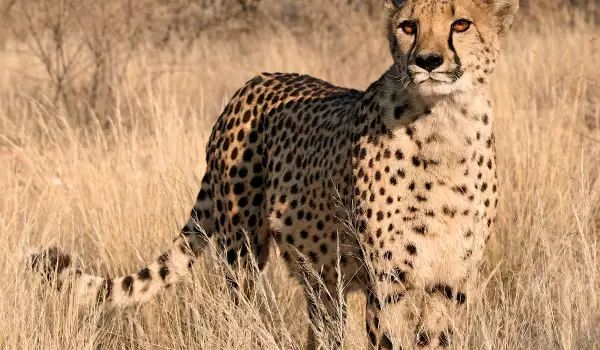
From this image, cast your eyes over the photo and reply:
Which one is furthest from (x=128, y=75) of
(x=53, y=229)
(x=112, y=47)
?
(x=53, y=229)

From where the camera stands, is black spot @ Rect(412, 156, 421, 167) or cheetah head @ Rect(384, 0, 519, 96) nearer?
cheetah head @ Rect(384, 0, 519, 96)

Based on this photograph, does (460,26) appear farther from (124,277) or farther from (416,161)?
(124,277)

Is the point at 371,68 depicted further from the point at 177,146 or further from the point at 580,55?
the point at 177,146

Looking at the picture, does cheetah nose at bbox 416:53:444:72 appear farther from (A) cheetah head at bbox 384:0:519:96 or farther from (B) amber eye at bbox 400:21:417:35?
(B) amber eye at bbox 400:21:417:35

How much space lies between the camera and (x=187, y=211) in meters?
3.64

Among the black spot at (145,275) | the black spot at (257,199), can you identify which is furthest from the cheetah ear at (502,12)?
the black spot at (145,275)

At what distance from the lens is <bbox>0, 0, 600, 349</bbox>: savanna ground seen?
253 centimetres

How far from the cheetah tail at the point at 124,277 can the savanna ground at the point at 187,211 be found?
0.18ft

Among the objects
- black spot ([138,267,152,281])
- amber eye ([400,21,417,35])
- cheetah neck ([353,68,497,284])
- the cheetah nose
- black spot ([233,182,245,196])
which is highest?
amber eye ([400,21,417,35])

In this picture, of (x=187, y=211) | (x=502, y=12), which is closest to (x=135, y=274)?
(x=187, y=211)

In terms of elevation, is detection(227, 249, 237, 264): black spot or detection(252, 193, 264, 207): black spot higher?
detection(252, 193, 264, 207): black spot

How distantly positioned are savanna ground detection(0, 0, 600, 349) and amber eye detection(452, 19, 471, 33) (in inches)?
23.6

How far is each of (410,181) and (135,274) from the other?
3.53 feet

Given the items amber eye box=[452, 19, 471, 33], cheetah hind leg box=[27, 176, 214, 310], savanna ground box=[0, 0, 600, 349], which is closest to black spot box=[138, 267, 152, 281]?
cheetah hind leg box=[27, 176, 214, 310]
